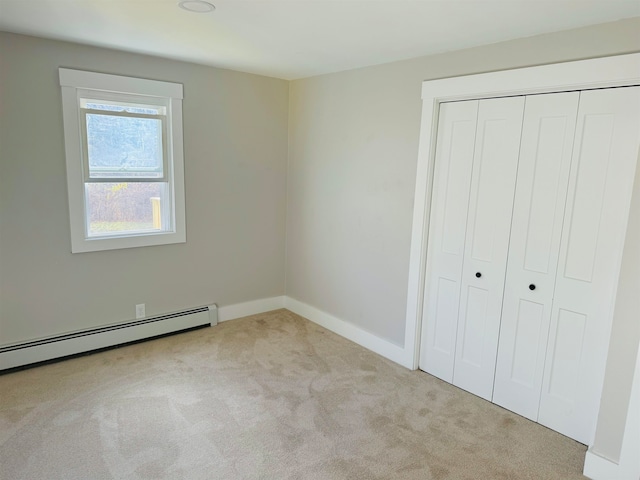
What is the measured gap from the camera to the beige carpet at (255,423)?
2195 mm

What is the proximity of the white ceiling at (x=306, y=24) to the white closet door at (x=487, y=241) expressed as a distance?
0.51 meters

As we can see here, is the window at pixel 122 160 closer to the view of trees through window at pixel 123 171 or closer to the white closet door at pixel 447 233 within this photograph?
the view of trees through window at pixel 123 171

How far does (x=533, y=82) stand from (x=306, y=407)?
2445 mm

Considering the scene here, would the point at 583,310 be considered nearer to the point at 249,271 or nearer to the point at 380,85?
the point at 380,85

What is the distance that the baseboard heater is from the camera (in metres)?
3.06

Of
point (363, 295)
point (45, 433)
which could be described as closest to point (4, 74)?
point (45, 433)

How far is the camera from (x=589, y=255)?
7.79 feet

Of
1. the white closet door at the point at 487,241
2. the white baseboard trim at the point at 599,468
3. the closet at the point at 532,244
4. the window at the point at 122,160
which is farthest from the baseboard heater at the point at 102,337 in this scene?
the white baseboard trim at the point at 599,468

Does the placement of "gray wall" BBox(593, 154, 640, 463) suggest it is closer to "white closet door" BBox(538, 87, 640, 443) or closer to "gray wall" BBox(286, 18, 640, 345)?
"white closet door" BBox(538, 87, 640, 443)

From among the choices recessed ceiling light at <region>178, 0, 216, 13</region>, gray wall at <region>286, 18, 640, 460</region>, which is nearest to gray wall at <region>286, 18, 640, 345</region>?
gray wall at <region>286, 18, 640, 460</region>

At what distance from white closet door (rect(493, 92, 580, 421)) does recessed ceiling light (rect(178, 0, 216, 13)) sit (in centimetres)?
191

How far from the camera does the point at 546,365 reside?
259 centimetres

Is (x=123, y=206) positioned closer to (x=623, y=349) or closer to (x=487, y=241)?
(x=487, y=241)

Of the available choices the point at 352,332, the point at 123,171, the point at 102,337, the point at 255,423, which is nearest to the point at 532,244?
the point at 352,332
